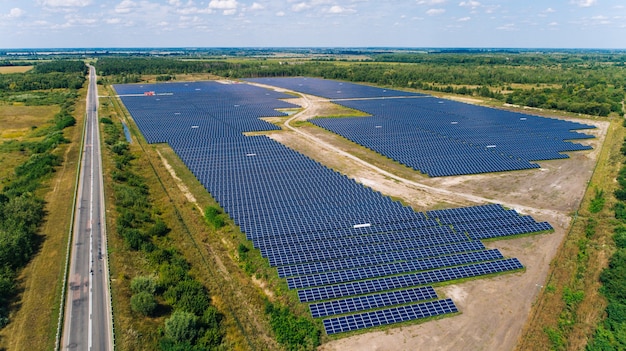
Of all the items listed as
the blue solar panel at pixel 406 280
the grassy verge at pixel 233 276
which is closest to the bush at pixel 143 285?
the grassy verge at pixel 233 276

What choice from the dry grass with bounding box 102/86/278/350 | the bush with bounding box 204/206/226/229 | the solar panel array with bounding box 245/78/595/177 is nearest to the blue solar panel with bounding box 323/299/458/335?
the dry grass with bounding box 102/86/278/350

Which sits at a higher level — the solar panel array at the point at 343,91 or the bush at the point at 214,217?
the solar panel array at the point at 343,91

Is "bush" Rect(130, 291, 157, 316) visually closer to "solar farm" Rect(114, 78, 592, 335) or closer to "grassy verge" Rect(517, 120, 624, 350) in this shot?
"solar farm" Rect(114, 78, 592, 335)

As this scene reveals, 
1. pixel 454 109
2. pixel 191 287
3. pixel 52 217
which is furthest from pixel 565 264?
pixel 454 109

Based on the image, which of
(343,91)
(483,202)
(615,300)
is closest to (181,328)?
(615,300)

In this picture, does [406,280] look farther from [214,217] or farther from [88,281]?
[88,281]

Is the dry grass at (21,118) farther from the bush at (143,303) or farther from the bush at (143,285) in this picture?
the bush at (143,303)
